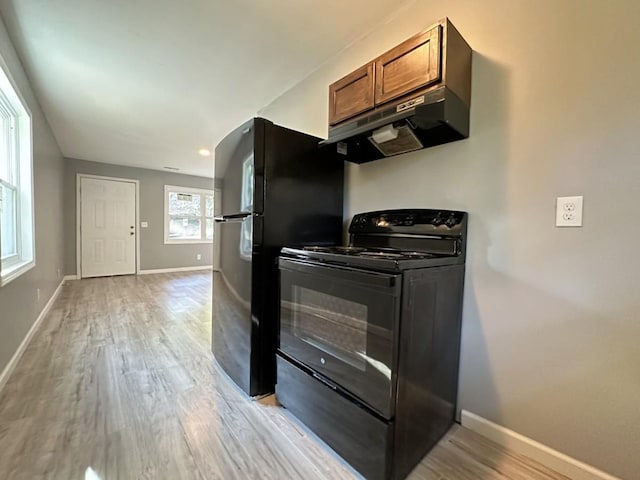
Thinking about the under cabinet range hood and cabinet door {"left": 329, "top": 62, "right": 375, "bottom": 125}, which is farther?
cabinet door {"left": 329, "top": 62, "right": 375, "bottom": 125}

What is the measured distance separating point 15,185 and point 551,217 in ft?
13.0

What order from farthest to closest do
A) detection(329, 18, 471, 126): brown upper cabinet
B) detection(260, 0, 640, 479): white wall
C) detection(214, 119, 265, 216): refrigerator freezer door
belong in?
detection(214, 119, 265, 216): refrigerator freezer door, detection(329, 18, 471, 126): brown upper cabinet, detection(260, 0, 640, 479): white wall

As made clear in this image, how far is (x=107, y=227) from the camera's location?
5867mm

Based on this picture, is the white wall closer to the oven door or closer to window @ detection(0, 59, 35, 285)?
the oven door

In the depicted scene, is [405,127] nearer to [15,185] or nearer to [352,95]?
[352,95]

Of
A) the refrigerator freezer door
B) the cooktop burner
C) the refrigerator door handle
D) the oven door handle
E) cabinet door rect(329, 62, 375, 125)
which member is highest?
cabinet door rect(329, 62, 375, 125)

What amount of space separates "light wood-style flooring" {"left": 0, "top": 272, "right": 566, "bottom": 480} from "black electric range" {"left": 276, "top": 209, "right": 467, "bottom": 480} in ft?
0.38

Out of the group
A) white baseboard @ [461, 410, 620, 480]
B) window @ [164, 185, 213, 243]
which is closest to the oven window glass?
white baseboard @ [461, 410, 620, 480]

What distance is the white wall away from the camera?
1060 millimetres

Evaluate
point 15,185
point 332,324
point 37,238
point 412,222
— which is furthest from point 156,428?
point 37,238

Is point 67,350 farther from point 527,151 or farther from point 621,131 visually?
point 621,131

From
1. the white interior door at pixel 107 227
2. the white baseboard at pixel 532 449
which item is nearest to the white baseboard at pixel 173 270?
the white interior door at pixel 107 227

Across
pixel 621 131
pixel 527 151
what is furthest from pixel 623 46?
pixel 527 151

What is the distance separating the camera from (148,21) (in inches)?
73.1
